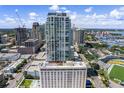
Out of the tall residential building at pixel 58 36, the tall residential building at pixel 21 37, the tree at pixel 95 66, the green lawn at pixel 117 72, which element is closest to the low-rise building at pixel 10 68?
the tall residential building at pixel 21 37

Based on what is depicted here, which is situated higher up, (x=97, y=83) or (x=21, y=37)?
(x=21, y=37)

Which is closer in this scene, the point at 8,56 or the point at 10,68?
the point at 10,68

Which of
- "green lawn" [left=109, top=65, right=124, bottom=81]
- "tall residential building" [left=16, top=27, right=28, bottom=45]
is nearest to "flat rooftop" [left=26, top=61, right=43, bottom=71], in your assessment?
"tall residential building" [left=16, top=27, right=28, bottom=45]

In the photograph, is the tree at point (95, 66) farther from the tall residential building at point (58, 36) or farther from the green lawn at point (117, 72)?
the tall residential building at point (58, 36)

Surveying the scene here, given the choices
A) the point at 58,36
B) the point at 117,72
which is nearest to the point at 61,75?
the point at 58,36

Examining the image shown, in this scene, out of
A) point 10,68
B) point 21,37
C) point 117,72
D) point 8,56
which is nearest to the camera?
point 117,72

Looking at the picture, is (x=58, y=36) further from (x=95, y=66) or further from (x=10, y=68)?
(x=10, y=68)

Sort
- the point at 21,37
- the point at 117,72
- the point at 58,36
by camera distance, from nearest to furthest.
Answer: the point at 58,36, the point at 117,72, the point at 21,37
